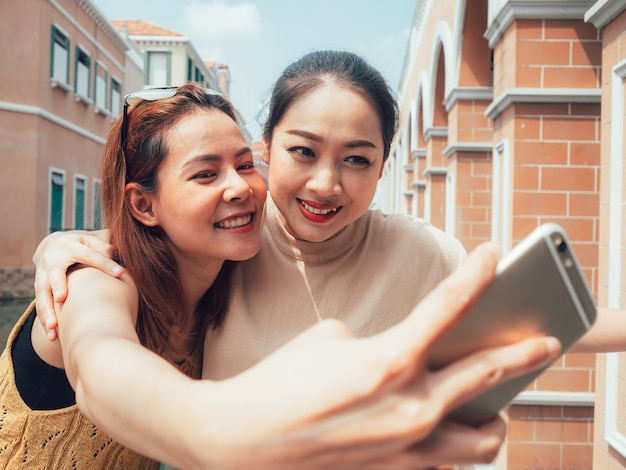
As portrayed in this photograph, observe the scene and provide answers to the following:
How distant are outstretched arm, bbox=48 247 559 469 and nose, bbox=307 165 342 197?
0.97 metres

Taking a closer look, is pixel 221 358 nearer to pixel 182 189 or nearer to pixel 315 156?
pixel 182 189

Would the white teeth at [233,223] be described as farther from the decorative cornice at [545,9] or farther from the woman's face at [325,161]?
the decorative cornice at [545,9]

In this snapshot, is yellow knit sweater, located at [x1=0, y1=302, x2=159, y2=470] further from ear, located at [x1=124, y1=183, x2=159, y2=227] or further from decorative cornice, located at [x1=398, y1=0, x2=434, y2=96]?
decorative cornice, located at [x1=398, y1=0, x2=434, y2=96]

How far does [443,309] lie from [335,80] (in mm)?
1250

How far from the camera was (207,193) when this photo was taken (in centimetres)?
161

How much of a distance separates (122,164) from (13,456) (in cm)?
79

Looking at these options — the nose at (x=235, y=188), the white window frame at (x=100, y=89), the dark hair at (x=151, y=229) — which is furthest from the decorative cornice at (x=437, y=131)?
the white window frame at (x=100, y=89)

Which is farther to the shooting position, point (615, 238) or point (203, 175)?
point (615, 238)

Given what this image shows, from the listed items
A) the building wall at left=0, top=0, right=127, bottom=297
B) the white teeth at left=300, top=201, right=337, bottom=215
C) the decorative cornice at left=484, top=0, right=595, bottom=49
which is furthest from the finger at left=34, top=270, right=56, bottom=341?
the building wall at left=0, top=0, right=127, bottom=297

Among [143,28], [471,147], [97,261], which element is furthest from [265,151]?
[143,28]

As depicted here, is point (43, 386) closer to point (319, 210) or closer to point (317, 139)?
point (319, 210)

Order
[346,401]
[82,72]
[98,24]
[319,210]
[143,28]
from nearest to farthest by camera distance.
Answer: [346,401]
[319,210]
[82,72]
[98,24]
[143,28]

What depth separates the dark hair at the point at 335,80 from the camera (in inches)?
70.7

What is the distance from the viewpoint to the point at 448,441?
68 cm
